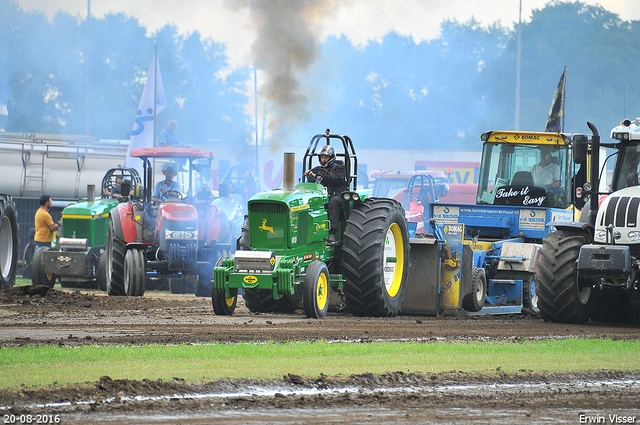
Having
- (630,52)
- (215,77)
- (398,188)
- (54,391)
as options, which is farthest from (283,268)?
(630,52)

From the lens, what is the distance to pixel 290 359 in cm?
787

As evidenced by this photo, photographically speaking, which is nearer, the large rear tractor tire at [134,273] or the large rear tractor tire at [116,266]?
the large rear tractor tire at [134,273]

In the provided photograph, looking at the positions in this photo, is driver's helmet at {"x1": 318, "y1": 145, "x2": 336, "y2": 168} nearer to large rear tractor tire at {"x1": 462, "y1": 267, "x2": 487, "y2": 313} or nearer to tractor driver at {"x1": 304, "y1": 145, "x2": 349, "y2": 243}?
tractor driver at {"x1": 304, "y1": 145, "x2": 349, "y2": 243}

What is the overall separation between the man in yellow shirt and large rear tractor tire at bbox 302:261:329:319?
33.3ft

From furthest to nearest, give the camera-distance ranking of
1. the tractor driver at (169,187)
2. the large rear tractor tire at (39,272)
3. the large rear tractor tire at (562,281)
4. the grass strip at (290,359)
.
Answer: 1. the large rear tractor tire at (39,272)
2. the tractor driver at (169,187)
3. the large rear tractor tire at (562,281)
4. the grass strip at (290,359)

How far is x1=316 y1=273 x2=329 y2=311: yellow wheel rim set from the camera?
38.0 ft

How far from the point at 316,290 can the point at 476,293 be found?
312 cm

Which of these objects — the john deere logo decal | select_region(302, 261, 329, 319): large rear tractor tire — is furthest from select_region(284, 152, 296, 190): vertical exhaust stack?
select_region(302, 261, 329, 319): large rear tractor tire

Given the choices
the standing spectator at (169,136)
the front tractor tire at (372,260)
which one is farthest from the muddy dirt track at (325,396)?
the standing spectator at (169,136)

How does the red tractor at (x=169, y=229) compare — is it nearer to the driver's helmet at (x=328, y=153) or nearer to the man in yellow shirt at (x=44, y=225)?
the man in yellow shirt at (x=44, y=225)

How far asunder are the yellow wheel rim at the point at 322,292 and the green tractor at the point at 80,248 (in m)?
7.50

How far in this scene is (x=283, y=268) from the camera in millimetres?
→ 11305

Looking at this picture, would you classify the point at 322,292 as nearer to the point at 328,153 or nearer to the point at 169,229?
the point at 328,153

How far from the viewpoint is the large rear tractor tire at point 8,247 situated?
17438 millimetres
